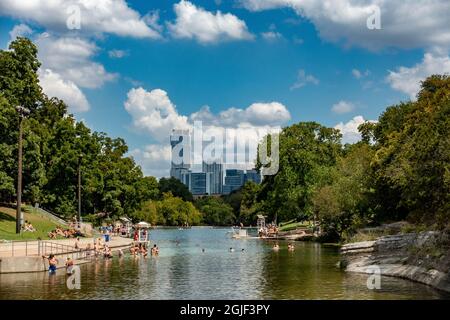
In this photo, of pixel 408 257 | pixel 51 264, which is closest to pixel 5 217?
→ pixel 51 264

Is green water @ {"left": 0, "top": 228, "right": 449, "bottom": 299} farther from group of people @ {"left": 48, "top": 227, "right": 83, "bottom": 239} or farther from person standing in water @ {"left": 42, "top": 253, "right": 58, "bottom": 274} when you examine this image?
group of people @ {"left": 48, "top": 227, "right": 83, "bottom": 239}

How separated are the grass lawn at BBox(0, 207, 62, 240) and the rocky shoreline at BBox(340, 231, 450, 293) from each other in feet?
87.5

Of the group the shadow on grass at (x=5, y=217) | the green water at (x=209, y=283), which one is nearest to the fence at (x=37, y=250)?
the green water at (x=209, y=283)

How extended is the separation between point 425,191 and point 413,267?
4313 millimetres

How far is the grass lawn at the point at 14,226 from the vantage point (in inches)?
1895

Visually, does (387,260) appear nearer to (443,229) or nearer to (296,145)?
(443,229)

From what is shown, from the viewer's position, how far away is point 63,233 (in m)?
57.3

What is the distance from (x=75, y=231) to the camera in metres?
61.5

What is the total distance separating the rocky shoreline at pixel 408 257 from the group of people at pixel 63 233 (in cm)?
2759

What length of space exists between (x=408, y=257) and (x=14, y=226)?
3667 centimetres

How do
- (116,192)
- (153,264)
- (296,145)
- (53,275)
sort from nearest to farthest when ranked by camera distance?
(53,275)
(153,264)
(116,192)
(296,145)

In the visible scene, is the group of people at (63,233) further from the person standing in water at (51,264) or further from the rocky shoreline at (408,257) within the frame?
the rocky shoreline at (408,257)

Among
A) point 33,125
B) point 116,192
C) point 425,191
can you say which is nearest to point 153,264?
point 425,191

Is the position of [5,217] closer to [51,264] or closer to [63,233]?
[63,233]
